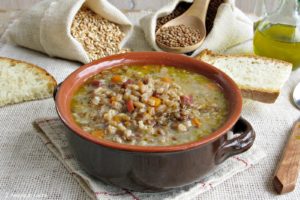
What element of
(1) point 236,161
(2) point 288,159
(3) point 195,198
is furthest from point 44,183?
(2) point 288,159

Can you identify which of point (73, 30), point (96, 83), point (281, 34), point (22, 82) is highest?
point (96, 83)

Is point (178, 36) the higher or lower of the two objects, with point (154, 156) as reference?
lower

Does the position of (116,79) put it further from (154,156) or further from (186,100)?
(154,156)

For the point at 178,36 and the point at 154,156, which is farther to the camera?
the point at 178,36

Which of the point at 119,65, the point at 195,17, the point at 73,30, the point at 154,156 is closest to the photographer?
the point at 154,156

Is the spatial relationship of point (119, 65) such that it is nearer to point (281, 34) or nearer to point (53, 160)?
point (53, 160)

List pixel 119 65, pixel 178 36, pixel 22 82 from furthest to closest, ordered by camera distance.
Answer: pixel 178 36 < pixel 22 82 < pixel 119 65

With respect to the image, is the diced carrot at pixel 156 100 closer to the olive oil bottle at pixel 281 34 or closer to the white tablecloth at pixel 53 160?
the white tablecloth at pixel 53 160

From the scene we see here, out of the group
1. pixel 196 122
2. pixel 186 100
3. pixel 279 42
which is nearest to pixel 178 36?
pixel 279 42
